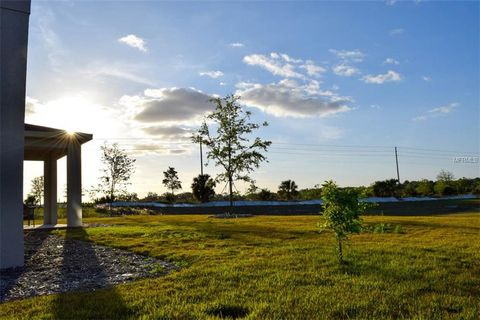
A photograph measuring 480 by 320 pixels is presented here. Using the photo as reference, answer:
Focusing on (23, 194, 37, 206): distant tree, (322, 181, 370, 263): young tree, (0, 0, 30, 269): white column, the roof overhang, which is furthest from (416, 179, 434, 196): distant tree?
(0, 0, 30, 269): white column

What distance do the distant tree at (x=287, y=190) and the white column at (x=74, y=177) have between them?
1256 inches

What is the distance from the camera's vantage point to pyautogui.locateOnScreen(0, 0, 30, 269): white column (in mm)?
8992

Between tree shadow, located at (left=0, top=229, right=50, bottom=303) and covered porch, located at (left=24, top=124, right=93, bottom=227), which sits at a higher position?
covered porch, located at (left=24, top=124, right=93, bottom=227)

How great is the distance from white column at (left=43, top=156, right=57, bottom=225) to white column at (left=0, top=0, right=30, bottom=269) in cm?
1438

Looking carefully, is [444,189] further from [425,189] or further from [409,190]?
[409,190]

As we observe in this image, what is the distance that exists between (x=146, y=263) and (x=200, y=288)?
10.4 ft

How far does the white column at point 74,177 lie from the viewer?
19375mm

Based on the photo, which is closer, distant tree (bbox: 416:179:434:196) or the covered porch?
the covered porch

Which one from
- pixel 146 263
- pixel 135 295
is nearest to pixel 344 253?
pixel 146 263

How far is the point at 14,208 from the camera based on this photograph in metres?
9.12

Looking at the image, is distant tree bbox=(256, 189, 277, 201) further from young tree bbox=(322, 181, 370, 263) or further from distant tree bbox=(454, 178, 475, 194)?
young tree bbox=(322, 181, 370, 263)

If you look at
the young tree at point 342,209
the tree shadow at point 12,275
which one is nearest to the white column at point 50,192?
the tree shadow at point 12,275

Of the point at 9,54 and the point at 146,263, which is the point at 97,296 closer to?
the point at 146,263

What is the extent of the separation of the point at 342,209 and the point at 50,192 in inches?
774
